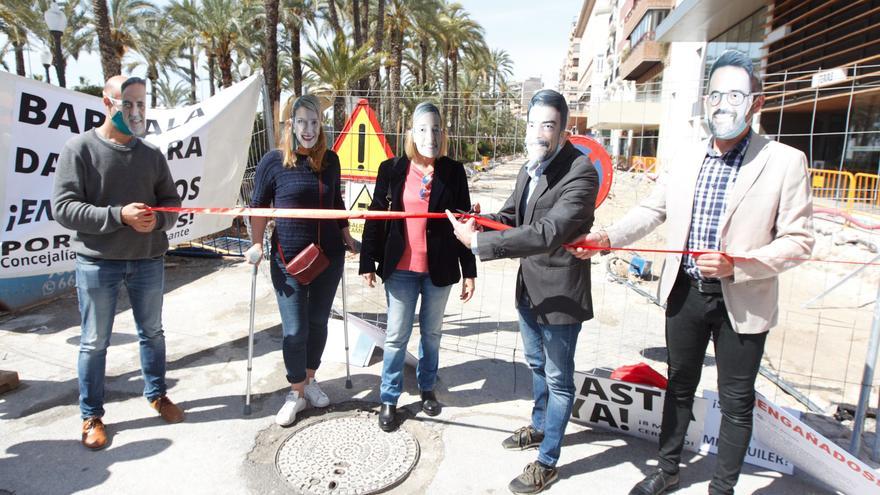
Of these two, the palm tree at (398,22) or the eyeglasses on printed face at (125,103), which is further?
the palm tree at (398,22)

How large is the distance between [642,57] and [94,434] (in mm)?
41475

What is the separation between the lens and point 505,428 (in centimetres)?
343

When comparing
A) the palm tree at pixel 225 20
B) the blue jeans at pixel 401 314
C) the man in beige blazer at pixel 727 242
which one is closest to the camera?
the man in beige blazer at pixel 727 242

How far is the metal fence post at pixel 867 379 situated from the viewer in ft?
9.43

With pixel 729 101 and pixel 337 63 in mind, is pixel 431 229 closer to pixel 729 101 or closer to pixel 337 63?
pixel 729 101

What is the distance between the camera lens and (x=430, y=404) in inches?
142

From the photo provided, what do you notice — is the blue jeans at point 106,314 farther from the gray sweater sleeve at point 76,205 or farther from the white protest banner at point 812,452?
the white protest banner at point 812,452

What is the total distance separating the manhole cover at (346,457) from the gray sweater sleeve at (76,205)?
172cm

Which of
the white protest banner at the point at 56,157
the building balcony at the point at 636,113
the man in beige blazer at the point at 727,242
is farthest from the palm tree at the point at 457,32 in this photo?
the man in beige blazer at the point at 727,242

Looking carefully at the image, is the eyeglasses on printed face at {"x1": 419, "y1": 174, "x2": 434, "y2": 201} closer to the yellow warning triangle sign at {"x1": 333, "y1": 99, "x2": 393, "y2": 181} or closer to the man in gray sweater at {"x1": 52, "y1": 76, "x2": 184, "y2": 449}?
the man in gray sweater at {"x1": 52, "y1": 76, "x2": 184, "y2": 449}

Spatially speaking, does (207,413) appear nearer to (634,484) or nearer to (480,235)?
(480,235)

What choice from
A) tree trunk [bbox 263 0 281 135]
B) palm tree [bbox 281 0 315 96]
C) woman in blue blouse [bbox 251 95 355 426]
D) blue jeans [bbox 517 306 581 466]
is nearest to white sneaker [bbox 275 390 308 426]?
woman in blue blouse [bbox 251 95 355 426]

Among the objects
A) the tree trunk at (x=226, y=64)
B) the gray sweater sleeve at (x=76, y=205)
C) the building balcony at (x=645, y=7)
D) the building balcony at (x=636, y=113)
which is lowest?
the gray sweater sleeve at (x=76, y=205)

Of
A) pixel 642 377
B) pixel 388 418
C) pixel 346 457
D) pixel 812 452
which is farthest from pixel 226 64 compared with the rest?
pixel 812 452
